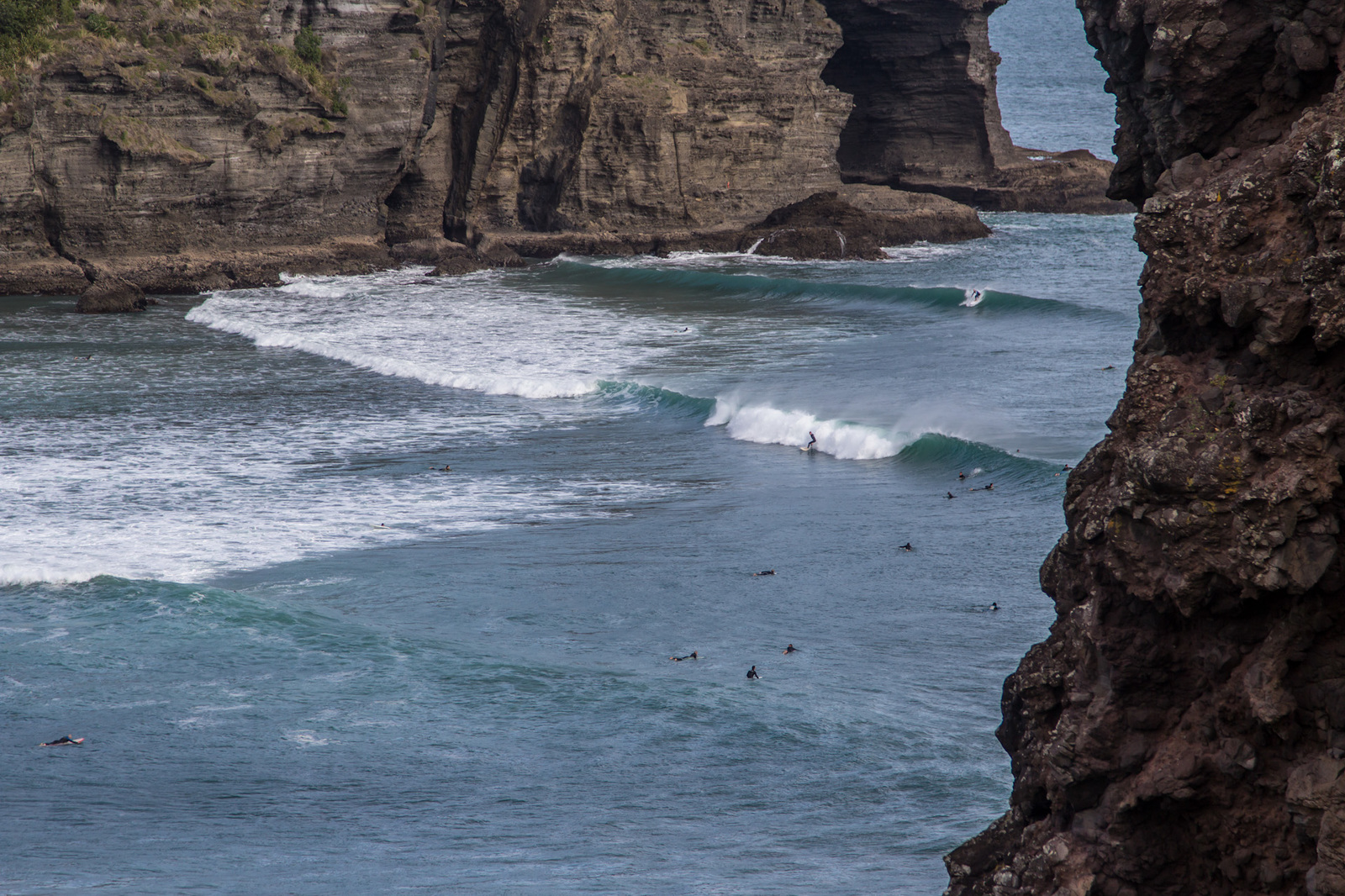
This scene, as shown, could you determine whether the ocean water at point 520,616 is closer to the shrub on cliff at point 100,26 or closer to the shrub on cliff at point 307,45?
the shrub on cliff at point 100,26

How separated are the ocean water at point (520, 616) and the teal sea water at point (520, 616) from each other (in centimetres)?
3

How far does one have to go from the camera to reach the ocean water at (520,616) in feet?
20.9

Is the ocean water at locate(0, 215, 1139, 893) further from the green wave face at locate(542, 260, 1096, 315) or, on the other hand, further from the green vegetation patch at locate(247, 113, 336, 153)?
the green vegetation patch at locate(247, 113, 336, 153)

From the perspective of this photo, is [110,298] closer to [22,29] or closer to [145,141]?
[145,141]

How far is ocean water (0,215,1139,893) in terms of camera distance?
6.36 metres

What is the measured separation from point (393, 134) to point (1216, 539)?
1480 inches

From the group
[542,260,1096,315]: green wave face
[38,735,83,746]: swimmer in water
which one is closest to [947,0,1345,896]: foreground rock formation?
[38,735,83,746]: swimmer in water

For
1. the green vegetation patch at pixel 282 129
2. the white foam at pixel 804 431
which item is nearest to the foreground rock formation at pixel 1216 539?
the white foam at pixel 804 431

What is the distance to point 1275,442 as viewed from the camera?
270 cm

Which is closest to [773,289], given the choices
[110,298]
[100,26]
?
[110,298]

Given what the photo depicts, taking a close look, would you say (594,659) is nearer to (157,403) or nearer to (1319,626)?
(1319,626)

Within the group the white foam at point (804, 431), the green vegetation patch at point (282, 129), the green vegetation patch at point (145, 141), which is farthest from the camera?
the green vegetation patch at point (282, 129)

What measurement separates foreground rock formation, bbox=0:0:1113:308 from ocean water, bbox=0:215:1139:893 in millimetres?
11121

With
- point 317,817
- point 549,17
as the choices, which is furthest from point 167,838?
point 549,17
